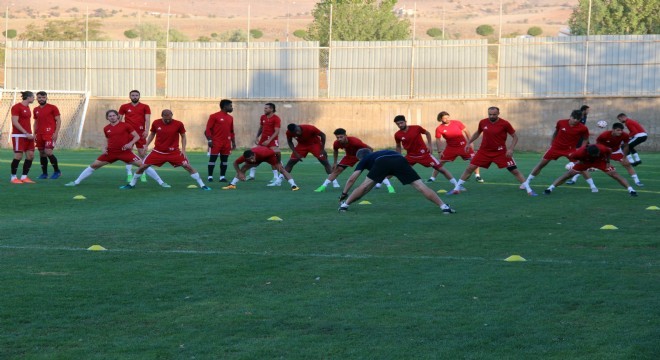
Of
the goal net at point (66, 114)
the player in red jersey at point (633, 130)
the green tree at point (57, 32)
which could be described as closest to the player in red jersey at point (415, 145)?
the player in red jersey at point (633, 130)

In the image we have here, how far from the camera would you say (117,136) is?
19391mm

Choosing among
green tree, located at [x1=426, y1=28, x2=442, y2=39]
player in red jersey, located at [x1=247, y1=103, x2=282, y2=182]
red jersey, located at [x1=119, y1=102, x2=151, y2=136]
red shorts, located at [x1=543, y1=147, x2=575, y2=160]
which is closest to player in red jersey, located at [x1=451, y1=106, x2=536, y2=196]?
red shorts, located at [x1=543, y1=147, x2=575, y2=160]

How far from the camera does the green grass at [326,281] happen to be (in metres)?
7.11

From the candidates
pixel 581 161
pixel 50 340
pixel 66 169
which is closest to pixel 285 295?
pixel 50 340

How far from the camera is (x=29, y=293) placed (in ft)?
28.3

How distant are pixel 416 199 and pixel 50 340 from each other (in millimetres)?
11167

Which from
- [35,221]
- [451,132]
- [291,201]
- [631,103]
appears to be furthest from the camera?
[631,103]

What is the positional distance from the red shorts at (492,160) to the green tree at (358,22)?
33.2 m

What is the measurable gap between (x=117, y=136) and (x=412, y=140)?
18.1 feet

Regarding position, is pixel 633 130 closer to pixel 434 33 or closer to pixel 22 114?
pixel 22 114

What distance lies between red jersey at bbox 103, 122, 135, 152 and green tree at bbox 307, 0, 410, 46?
3266 cm

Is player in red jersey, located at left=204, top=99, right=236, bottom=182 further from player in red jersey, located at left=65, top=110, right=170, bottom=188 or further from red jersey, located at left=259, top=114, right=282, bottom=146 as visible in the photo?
player in red jersey, located at left=65, top=110, right=170, bottom=188

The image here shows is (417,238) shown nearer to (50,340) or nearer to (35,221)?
(35,221)

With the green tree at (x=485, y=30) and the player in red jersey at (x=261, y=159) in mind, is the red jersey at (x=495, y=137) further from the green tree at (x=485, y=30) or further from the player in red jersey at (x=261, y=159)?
the green tree at (x=485, y=30)
